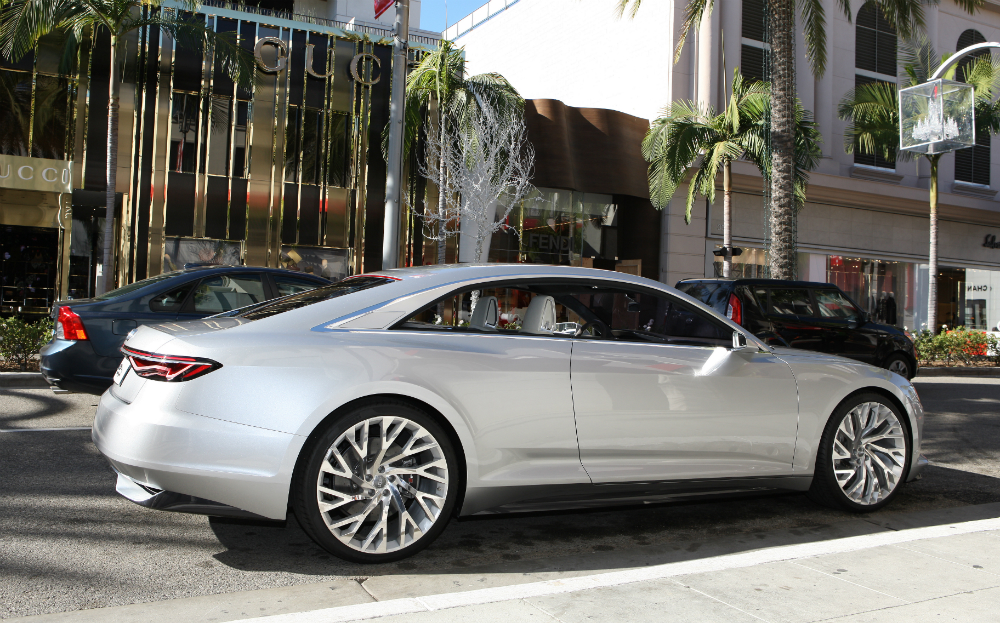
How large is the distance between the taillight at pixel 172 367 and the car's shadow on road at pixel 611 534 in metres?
0.75

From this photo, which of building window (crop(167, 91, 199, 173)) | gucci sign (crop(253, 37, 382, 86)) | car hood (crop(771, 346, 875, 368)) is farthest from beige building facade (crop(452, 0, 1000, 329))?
car hood (crop(771, 346, 875, 368))

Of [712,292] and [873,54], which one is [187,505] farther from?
[873,54]

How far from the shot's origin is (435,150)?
72.6 feet

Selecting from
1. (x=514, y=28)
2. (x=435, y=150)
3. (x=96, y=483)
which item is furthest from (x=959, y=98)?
(x=514, y=28)

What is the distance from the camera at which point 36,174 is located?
1953 cm

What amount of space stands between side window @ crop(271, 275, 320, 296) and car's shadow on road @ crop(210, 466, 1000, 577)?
A: 4.23 metres

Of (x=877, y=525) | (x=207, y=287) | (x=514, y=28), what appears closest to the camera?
(x=877, y=525)

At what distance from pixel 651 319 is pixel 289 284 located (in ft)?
15.4

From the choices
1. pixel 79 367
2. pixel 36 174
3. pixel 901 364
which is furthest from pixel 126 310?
pixel 36 174

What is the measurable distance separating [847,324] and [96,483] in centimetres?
1034

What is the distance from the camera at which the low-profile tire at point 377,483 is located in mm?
3727

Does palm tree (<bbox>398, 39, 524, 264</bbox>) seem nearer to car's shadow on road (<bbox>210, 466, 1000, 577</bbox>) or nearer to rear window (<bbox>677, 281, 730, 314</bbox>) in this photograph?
rear window (<bbox>677, 281, 730, 314</bbox>)

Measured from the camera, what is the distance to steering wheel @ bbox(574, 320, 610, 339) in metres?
4.50

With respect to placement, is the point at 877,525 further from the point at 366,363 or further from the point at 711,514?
the point at 366,363
